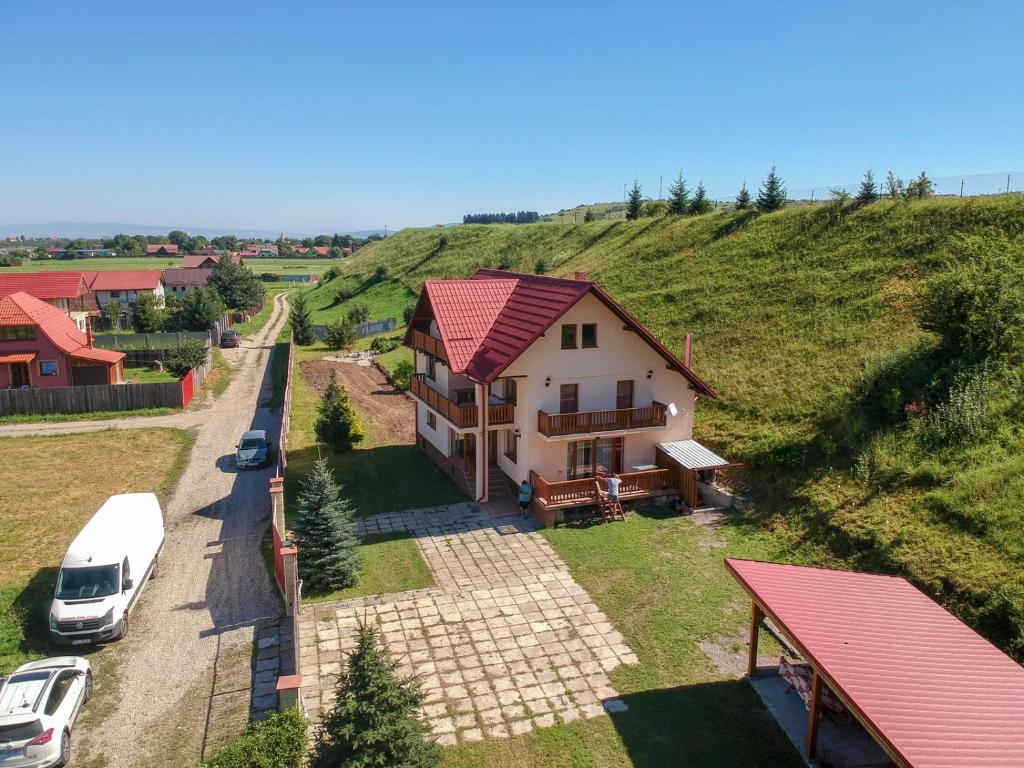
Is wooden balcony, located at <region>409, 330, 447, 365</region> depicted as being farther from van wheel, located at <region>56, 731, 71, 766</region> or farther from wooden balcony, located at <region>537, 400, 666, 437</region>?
van wheel, located at <region>56, 731, 71, 766</region>

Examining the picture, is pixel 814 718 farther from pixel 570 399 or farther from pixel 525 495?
pixel 570 399

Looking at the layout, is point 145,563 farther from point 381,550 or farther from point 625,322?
point 625,322

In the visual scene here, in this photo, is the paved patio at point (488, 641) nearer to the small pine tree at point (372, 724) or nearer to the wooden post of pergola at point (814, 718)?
the small pine tree at point (372, 724)

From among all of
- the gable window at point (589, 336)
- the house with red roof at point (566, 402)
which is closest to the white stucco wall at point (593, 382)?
the house with red roof at point (566, 402)

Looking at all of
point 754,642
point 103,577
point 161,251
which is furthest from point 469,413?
point 161,251

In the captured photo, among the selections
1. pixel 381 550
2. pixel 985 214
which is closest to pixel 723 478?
pixel 381 550

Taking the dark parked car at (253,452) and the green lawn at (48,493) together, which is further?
the dark parked car at (253,452)

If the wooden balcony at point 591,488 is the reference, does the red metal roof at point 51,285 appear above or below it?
above
